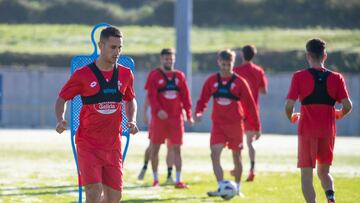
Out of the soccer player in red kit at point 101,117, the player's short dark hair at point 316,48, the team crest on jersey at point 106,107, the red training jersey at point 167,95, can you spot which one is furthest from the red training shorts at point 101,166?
the red training jersey at point 167,95

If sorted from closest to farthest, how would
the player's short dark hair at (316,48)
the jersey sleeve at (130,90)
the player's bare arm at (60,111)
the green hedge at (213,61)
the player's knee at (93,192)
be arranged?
the player's bare arm at (60,111)
the player's knee at (93,192)
the jersey sleeve at (130,90)
the player's short dark hair at (316,48)
the green hedge at (213,61)

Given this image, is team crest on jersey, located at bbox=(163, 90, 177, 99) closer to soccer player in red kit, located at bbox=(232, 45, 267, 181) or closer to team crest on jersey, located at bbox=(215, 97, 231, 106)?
soccer player in red kit, located at bbox=(232, 45, 267, 181)

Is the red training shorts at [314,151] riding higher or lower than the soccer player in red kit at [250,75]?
lower

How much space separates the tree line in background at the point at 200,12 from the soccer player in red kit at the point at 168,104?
37.7m

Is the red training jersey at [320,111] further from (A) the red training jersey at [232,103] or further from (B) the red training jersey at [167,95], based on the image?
(B) the red training jersey at [167,95]

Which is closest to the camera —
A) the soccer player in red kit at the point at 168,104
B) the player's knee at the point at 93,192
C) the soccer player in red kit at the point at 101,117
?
the player's knee at the point at 93,192

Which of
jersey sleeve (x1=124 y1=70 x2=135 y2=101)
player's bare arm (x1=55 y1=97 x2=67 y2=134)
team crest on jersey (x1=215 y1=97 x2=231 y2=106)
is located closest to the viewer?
player's bare arm (x1=55 y1=97 x2=67 y2=134)

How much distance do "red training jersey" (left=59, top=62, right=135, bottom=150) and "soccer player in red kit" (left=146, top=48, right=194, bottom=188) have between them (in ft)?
19.5

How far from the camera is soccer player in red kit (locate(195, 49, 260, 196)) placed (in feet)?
42.4

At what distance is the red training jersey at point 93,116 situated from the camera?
876cm

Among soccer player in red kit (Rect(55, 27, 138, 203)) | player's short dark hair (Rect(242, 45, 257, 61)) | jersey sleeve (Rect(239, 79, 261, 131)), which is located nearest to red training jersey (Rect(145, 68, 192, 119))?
player's short dark hair (Rect(242, 45, 257, 61))

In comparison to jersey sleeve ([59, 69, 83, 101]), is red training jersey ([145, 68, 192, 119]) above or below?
below

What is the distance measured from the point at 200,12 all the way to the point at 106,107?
48350 mm

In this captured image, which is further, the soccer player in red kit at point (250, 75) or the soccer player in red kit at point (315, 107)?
the soccer player in red kit at point (250, 75)
